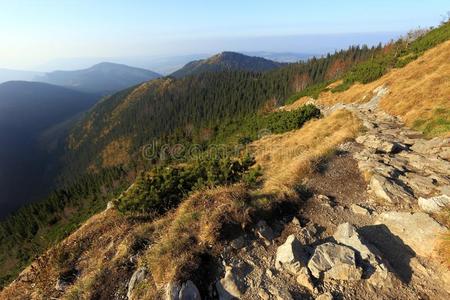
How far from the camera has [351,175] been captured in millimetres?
12391

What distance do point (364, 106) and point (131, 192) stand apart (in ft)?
93.9

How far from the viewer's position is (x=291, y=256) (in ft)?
24.0

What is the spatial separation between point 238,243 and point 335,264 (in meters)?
2.66

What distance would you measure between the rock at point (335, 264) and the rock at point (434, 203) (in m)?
4.02

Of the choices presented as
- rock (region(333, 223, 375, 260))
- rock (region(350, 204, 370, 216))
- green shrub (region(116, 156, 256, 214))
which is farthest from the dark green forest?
rock (region(333, 223, 375, 260))

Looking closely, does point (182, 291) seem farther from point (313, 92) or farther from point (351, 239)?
point (313, 92)

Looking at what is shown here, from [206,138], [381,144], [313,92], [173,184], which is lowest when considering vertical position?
[206,138]

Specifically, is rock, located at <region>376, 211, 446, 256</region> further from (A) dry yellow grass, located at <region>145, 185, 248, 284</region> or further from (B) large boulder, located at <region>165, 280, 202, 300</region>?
(B) large boulder, located at <region>165, 280, 202, 300</region>

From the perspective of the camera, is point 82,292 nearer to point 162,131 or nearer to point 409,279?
point 409,279

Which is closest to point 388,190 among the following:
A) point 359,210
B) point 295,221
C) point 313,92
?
point 359,210

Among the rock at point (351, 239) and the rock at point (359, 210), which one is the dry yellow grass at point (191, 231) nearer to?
the rock at point (351, 239)

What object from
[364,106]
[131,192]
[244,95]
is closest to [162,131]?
[244,95]

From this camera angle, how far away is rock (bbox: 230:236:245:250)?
321 inches

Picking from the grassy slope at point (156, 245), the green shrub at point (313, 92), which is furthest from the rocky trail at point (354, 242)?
the green shrub at point (313, 92)
